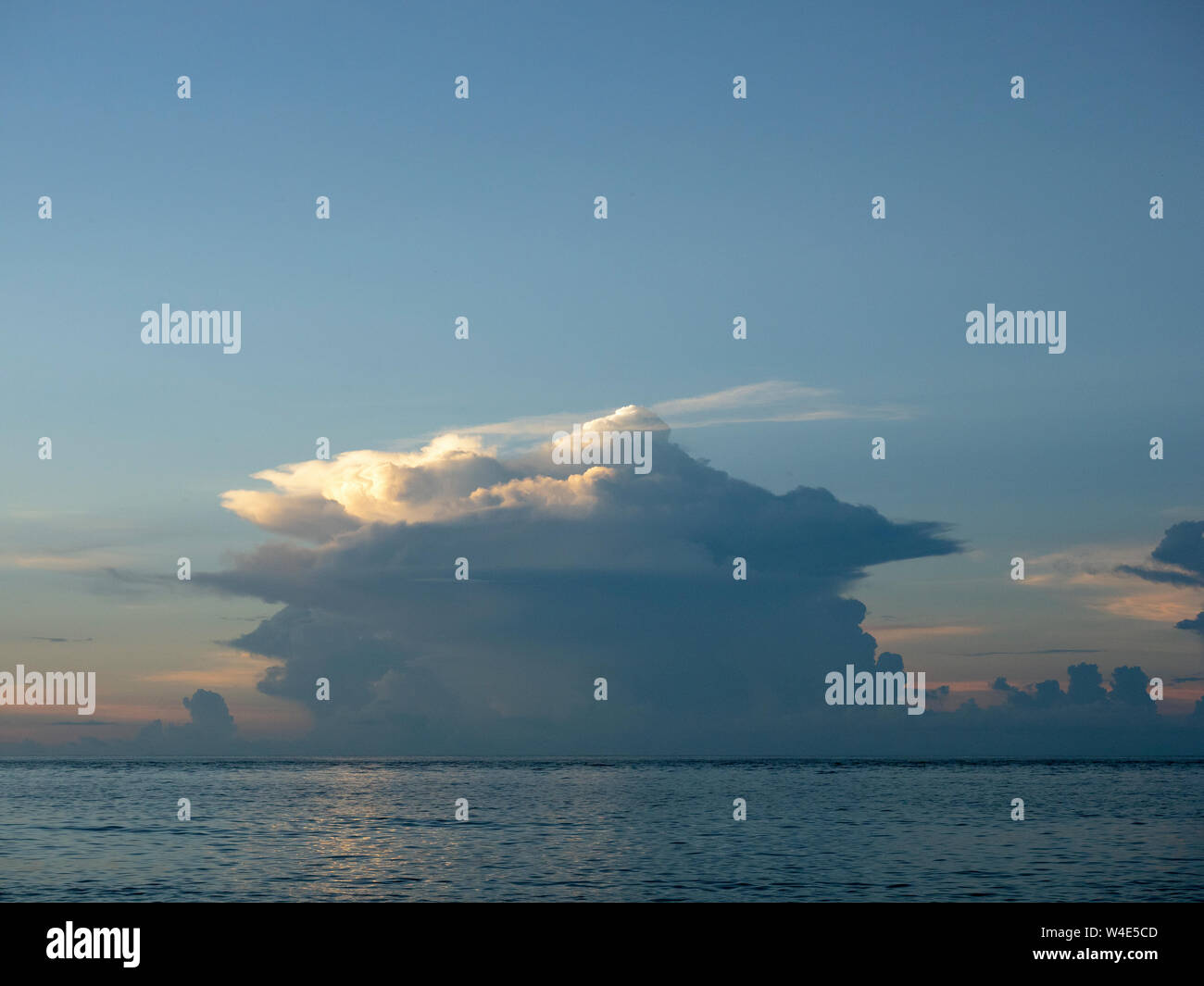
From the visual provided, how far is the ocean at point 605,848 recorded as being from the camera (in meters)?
37.2

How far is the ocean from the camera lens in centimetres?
3722

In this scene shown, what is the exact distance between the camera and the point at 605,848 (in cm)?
4984
